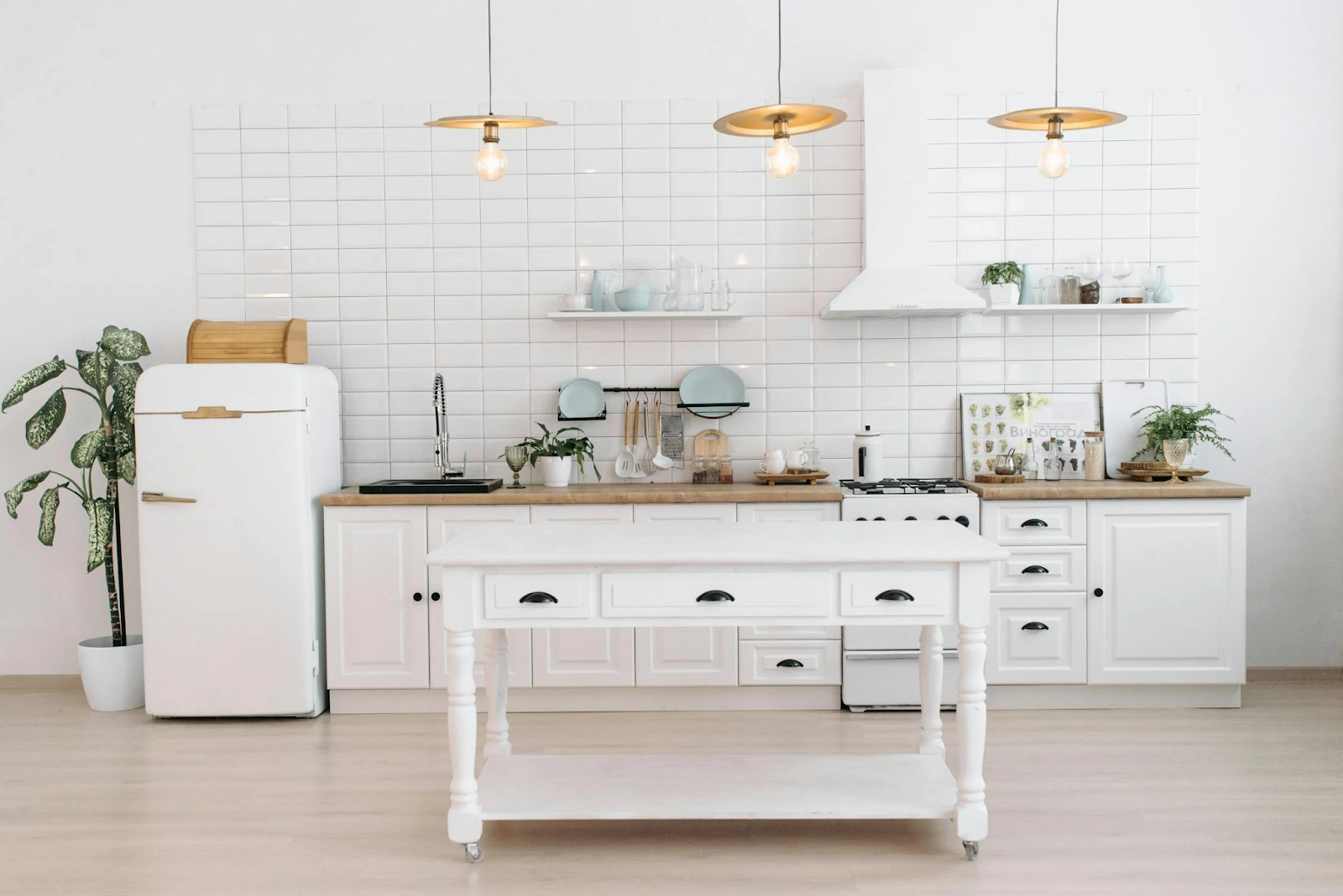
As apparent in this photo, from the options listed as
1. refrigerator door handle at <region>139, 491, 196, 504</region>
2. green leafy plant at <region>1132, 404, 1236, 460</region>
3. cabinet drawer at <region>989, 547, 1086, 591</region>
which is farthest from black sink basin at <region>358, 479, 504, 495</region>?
green leafy plant at <region>1132, 404, 1236, 460</region>

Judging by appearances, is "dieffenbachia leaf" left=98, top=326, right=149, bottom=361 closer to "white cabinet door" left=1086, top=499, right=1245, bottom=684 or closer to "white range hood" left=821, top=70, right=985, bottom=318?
"white range hood" left=821, top=70, right=985, bottom=318

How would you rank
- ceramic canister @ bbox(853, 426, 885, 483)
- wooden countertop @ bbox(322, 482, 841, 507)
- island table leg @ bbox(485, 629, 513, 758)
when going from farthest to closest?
ceramic canister @ bbox(853, 426, 885, 483)
wooden countertop @ bbox(322, 482, 841, 507)
island table leg @ bbox(485, 629, 513, 758)

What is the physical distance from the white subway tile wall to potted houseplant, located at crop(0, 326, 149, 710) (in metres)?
0.56

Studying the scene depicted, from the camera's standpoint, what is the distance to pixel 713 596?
2693mm

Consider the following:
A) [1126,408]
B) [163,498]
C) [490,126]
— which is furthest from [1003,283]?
[163,498]

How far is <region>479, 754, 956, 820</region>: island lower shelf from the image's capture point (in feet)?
9.21

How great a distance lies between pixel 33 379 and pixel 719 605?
324 centimetres

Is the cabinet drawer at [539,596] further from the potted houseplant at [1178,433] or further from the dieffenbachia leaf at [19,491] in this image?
the potted houseplant at [1178,433]

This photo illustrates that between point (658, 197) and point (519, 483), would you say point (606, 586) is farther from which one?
point (658, 197)

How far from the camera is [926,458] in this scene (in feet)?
15.4

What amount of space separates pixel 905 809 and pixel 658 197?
2.88 m

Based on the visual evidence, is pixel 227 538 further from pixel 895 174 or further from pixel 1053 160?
pixel 1053 160

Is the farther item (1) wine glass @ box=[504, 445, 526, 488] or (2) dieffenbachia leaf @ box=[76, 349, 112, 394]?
(1) wine glass @ box=[504, 445, 526, 488]

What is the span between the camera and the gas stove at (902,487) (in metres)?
4.12
